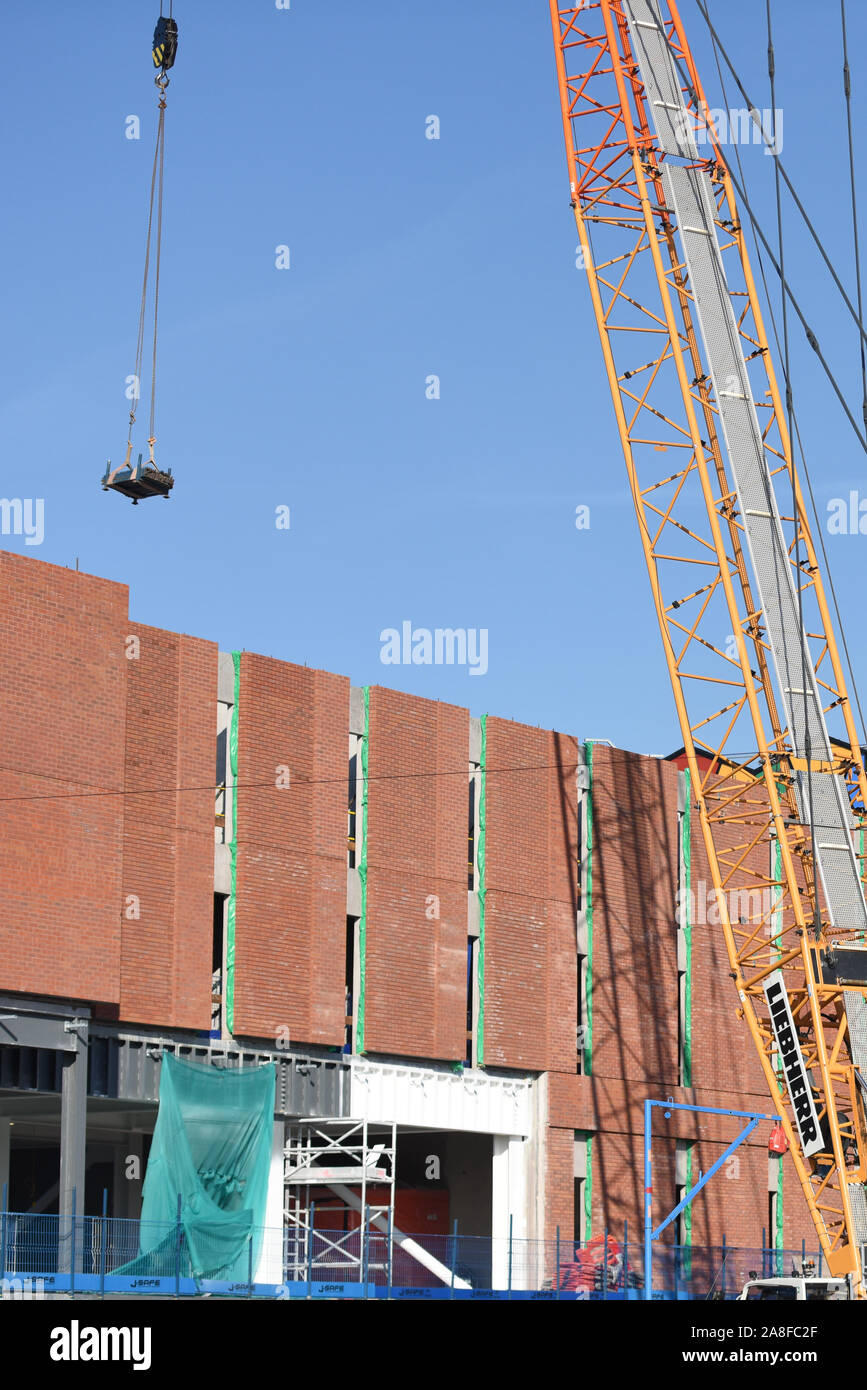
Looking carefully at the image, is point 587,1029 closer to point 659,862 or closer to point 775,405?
point 659,862

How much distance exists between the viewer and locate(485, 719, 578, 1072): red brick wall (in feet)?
167

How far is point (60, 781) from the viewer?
39.6 metres

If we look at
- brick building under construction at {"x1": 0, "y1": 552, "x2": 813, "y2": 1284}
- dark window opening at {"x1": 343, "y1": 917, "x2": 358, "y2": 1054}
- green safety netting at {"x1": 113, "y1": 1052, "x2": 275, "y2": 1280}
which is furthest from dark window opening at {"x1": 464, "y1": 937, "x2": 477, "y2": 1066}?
green safety netting at {"x1": 113, "y1": 1052, "x2": 275, "y2": 1280}

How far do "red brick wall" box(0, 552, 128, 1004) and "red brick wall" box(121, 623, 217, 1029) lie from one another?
1.72 m

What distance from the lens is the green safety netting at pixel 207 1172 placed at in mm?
38719

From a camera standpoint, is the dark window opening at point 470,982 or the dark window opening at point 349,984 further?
the dark window opening at point 470,982

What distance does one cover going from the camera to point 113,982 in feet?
132

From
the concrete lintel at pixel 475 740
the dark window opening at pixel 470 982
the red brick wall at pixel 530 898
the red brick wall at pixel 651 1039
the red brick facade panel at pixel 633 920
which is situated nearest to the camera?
the dark window opening at pixel 470 982

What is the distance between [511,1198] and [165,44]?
95.5 feet

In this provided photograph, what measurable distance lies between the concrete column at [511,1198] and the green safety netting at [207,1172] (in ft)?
26.3

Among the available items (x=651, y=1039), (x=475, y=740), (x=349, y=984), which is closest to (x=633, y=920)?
(x=651, y=1039)

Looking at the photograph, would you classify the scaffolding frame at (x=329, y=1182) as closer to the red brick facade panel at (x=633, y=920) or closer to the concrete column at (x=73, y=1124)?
the concrete column at (x=73, y=1124)

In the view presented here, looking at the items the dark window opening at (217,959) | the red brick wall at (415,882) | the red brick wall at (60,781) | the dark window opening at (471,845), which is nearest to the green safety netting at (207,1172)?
the dark window opening at (217,959)
